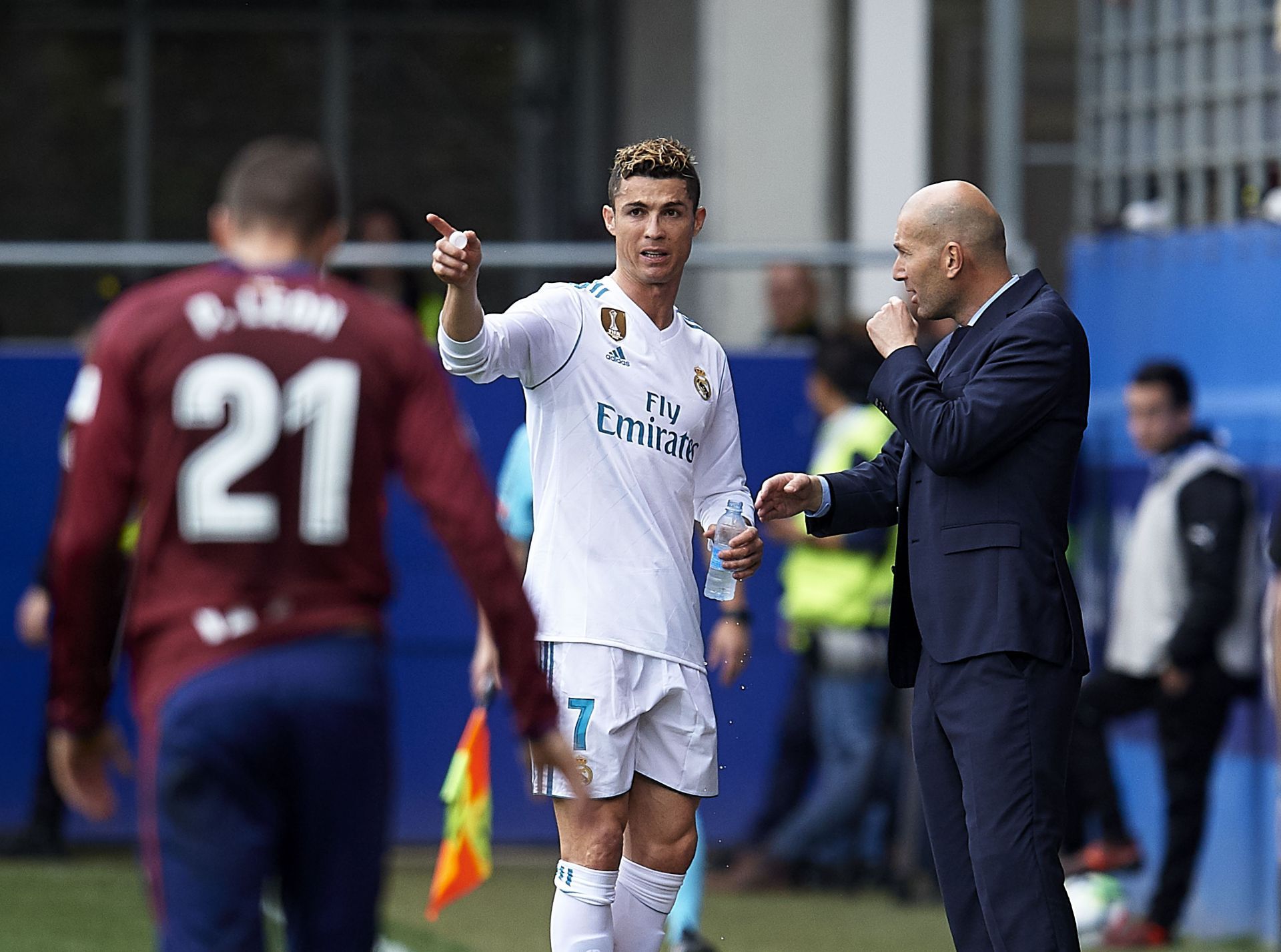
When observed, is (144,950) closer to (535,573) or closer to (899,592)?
(535,573)

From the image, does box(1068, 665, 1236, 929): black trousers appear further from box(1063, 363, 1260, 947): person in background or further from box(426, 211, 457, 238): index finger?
box(426, 211, 457, 238): index finger

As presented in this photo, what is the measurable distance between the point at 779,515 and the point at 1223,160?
4.91m

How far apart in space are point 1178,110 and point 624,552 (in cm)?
548

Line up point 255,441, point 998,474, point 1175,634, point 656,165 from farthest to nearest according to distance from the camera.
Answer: point 1175,634 < point 656,165 < point 998,474 < point 255,441

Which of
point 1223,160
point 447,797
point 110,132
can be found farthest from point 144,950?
point 110,132

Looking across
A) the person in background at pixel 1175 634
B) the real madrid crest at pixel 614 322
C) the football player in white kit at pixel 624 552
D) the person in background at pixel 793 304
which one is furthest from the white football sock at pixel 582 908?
the person in background at pixel 793 304

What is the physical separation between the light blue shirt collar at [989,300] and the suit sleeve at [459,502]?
6.21 ft

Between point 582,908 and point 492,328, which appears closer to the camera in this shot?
point 492,328

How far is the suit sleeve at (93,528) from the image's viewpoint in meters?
3.69

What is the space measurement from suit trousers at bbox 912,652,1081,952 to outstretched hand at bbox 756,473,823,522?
0.56 metres

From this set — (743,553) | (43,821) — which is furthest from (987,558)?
(43,821)

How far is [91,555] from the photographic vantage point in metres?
3.72

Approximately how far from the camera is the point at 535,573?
18.0 feet

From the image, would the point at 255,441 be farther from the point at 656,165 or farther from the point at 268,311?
the point at 656,165
